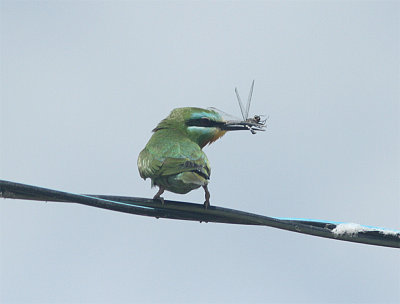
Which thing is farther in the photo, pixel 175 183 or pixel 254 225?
pixel 175 183

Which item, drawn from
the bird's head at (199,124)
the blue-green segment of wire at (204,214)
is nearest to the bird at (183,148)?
the bird's head at (199,124)

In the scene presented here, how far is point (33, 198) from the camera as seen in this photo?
4.39 metres

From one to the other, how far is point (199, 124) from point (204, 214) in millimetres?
2782

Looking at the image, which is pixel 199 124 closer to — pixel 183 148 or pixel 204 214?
pixel 183 148

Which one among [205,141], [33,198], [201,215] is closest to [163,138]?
[205,141]

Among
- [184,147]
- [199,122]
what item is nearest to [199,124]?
[199,122]

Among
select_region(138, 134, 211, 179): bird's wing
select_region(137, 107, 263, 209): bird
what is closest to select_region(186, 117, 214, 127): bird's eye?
select_region(137, 107, 263, 209): bird

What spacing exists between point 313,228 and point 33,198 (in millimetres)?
1797

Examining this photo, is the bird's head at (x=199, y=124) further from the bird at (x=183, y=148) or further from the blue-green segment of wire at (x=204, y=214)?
the blue-green segment of wire at (x=204, y=214)

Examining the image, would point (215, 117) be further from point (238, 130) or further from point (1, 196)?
point (1, 196)

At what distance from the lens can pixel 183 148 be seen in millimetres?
6449

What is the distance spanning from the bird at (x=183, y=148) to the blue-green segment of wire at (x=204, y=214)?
0.66 meters

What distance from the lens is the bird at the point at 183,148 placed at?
6055mm

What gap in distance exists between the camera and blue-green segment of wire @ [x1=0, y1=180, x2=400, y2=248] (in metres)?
4.36
